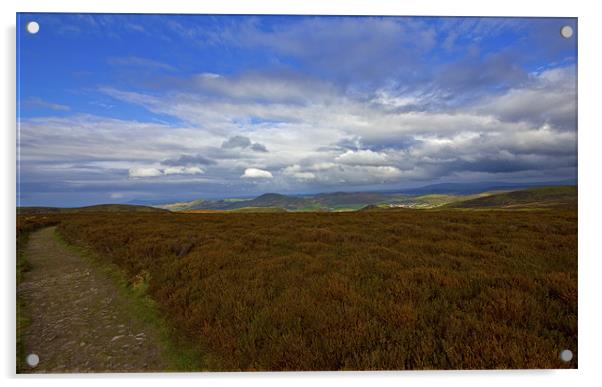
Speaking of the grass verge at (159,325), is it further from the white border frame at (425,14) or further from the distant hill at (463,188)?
the distant hill at (463,188)

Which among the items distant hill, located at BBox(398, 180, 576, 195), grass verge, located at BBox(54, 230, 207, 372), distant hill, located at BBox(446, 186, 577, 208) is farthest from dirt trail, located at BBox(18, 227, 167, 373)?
distant hill, located at BBox(446, 186, 577, 208)

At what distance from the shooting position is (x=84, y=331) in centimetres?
455

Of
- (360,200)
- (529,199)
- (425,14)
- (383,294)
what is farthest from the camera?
(529,199)

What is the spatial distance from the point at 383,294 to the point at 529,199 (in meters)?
→ 4.45

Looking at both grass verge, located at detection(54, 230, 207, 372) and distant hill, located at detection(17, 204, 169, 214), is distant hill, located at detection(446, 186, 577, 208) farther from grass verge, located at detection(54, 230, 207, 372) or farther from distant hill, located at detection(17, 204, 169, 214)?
distant hill, located at detection(17, 204, 169, 214)

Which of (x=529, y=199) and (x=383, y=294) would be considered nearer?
(x=383, y=294)

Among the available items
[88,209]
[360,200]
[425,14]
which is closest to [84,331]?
[88,209]

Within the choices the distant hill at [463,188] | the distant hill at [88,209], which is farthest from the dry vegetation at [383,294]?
the distant hill at [463,188]

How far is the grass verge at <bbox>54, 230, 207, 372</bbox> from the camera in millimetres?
4109

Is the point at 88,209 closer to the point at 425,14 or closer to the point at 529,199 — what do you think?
the point at 425,14

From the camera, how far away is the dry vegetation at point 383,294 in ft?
11.9

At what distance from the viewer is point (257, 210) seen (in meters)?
6.52
